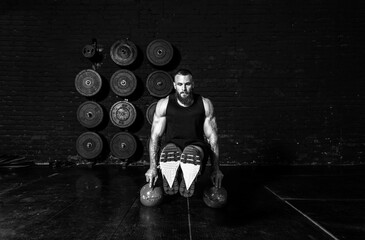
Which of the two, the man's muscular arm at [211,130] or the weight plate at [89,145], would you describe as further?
the weight plate at [89,145]

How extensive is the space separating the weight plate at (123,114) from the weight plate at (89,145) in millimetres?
439

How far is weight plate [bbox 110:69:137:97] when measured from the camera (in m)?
4.65

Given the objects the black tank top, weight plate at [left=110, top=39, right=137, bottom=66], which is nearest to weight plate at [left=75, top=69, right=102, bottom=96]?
weight plate at [left=110, top=39, right=137, bottom=66]

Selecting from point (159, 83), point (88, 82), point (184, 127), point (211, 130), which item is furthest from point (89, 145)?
point (211, 130)

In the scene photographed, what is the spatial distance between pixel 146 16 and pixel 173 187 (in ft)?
12.6

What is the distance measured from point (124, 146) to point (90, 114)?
0.84m

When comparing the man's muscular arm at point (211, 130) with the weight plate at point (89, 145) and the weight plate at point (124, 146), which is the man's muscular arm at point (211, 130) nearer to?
the weight plate at point (124, 146)

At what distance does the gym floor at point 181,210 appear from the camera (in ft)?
5.89

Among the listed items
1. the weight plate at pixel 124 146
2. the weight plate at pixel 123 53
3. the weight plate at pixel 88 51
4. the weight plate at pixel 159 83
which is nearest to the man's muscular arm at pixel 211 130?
the weight plate at pixel 159 83

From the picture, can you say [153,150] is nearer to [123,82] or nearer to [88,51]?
[123,82]

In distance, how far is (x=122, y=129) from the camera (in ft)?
16.0

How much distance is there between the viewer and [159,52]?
185 inches

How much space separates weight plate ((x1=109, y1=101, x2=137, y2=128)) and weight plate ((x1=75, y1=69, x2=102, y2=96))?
1.52ft

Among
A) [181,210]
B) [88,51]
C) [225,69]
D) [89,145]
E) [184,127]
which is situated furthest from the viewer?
[225,69]
